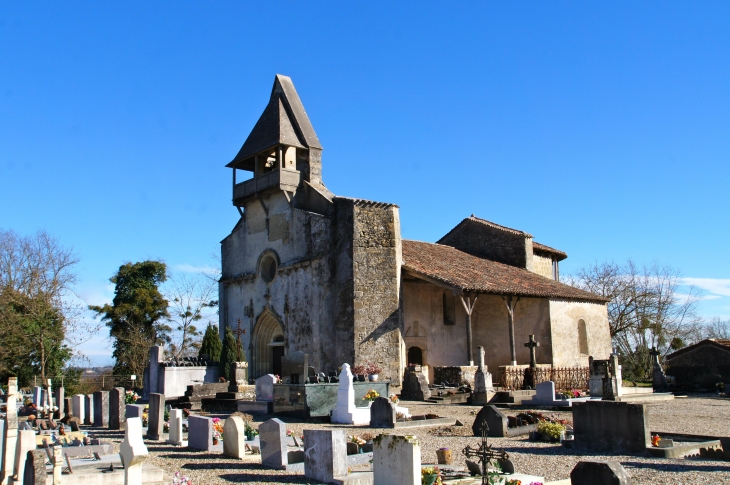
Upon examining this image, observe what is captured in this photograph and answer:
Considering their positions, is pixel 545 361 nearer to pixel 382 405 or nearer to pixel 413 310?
pixel 413 310

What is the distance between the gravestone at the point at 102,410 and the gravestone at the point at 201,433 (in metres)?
5.04

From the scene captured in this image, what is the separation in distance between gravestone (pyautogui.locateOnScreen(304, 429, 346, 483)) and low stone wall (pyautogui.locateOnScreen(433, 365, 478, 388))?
16185mm

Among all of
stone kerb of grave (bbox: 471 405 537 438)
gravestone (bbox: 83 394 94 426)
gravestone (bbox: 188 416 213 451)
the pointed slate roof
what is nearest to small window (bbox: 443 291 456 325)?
the pointed slate roof

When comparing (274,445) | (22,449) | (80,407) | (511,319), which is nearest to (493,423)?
(274,445)

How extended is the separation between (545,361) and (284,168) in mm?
14141

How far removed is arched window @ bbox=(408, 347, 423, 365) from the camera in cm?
2767

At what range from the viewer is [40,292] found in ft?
107

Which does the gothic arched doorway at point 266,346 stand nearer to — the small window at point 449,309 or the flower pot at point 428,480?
the small window at point 449,309

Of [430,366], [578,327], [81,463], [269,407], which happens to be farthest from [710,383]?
[81,463]

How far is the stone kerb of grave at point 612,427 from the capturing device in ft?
33.7

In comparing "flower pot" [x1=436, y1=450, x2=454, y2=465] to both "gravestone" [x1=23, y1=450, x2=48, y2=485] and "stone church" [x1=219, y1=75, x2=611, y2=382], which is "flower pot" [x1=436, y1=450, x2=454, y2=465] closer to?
"gravestone" [x1=23, y1=450, x2=48, y2=485]

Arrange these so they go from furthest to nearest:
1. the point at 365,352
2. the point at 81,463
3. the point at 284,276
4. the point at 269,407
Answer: the point at 284,276
the point at 365,352
the point at 269,407
the point at 81,463

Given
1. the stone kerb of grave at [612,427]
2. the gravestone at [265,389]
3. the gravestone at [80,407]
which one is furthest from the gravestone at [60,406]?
the stone kerb of grave at [612,427]

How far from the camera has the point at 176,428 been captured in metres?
12.6
